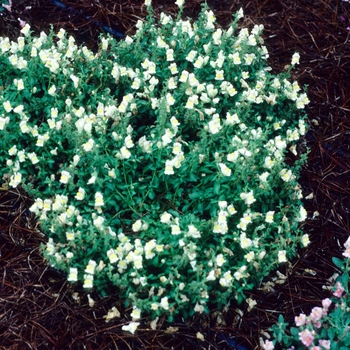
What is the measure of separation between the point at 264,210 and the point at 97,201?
0.86 metres

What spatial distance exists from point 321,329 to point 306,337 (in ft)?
0.64

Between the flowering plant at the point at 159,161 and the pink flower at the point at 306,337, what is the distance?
349 millimetres

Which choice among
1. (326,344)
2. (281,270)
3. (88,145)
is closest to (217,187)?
(281,270)

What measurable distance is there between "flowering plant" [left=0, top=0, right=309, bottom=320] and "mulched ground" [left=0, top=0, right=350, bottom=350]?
0.41 feet

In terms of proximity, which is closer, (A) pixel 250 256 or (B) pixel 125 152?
(A) pixel 250 256

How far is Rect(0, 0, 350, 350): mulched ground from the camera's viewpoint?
8.74ft

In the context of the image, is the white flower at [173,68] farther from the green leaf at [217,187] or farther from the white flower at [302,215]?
the white flower at [302,215]

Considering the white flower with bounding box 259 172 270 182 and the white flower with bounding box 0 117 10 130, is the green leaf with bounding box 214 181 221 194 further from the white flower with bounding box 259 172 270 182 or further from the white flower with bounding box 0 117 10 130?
the white flower with bounding box 0 117 10 130

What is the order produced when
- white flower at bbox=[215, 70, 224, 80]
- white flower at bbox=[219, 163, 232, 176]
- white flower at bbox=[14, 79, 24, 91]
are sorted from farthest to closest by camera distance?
white flower at bbox=[215, 70, 224, 80], white flower at bbox=[14, 79, 24, 91], white flower at bbox=[219, 163, 232, 176]

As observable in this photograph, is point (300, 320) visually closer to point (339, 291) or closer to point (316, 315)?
point (316, 315)

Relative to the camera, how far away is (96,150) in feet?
9.39

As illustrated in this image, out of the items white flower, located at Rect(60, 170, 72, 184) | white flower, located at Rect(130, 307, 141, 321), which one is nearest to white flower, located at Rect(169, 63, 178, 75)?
white flower, located at Rect(60, 170, 72, 184)

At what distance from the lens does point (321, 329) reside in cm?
260

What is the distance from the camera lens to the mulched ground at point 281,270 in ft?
8.74
